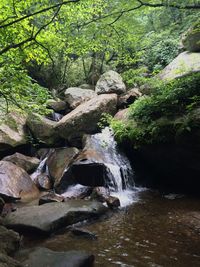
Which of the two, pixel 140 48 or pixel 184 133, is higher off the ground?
pixel 140 48

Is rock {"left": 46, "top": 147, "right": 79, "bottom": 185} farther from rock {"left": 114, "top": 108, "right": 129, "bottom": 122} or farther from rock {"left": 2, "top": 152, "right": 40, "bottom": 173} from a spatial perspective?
rock {"left": 114, "top": 108, "right": 129, "bottom": 122}

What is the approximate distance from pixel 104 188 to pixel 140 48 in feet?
36.2

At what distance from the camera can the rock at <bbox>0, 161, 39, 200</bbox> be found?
10430 mm

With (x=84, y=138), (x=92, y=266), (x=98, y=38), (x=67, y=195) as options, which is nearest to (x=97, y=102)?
(x=84, y=138)

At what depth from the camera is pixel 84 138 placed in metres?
13.1

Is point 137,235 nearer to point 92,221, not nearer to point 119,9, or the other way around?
point 92,221

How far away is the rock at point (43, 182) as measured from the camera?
1166cm

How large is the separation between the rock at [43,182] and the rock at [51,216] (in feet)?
10.1

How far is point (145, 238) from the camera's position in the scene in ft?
22.6

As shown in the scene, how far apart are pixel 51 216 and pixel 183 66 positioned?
9.39 m

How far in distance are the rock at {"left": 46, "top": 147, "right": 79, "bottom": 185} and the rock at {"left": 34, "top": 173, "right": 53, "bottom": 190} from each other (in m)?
0.19

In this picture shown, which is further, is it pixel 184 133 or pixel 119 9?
pixel 184 133

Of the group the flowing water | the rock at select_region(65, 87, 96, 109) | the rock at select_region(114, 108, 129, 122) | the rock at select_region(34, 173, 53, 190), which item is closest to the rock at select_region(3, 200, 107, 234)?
the flowing water

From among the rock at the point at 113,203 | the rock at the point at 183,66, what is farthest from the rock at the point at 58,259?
the rock at the point at 183,66
